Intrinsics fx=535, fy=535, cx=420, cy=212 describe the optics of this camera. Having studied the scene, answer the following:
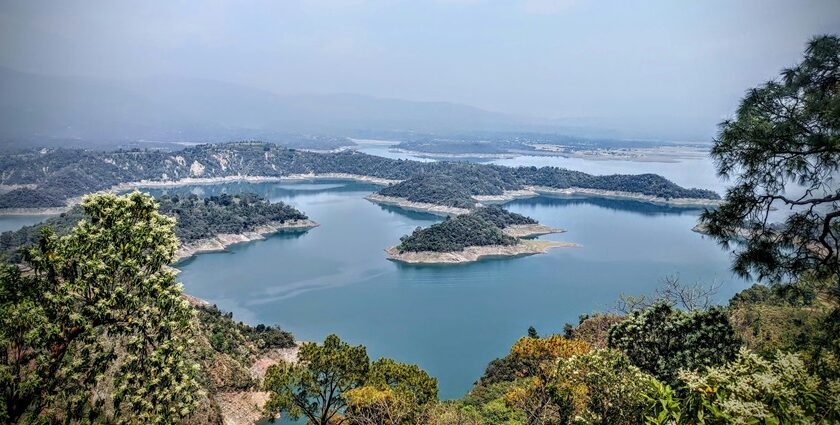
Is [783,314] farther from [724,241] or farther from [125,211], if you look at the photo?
[125,211]

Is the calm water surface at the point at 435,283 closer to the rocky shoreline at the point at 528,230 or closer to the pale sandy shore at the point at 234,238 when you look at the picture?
the pale sandy shore at the point at 234,238

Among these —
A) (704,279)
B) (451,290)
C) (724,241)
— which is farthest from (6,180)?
(724,241)

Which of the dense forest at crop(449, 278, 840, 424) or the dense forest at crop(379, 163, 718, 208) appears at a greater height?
the dense forest at crop(449, 278, 840, 424)

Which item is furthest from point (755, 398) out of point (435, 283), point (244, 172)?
point (244, 172)


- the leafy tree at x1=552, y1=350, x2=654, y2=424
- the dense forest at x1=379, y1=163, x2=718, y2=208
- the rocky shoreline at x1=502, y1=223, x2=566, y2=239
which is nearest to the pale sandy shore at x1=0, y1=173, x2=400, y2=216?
the dense forest at x1=379, y1=163, x2=718, y2=208

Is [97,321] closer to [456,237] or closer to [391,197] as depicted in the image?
[456,237]

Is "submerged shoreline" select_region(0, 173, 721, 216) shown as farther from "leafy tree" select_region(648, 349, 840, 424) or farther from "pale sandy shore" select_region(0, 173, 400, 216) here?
"leafy tree" select_region(648, 349, 840, 424)

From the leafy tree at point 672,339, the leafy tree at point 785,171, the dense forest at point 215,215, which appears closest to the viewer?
the leafy tree at point 785,171

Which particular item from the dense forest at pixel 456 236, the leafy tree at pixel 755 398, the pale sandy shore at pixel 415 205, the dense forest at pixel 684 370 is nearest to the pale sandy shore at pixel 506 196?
the pale sandy shore at pixel 415 205
